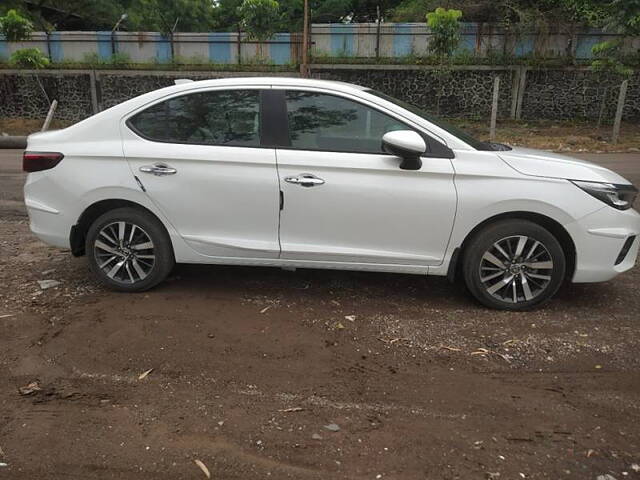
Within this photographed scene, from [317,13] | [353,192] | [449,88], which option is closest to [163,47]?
[449,88]

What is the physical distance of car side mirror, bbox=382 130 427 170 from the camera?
4.11 metres

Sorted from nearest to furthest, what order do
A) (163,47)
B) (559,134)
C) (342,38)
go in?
(559,134)
(342,38)
(163,47)

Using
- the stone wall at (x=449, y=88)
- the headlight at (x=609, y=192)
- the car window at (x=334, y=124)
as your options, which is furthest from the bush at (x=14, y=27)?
the headlight at (x=609, y=192)

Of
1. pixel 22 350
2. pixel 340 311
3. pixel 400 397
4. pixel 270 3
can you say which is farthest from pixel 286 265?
pixel 270 3

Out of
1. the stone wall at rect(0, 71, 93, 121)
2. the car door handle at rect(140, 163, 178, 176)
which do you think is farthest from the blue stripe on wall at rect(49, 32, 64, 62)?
the car door handle at rect(140, 163, 178, 176)

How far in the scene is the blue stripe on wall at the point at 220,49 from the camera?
25031mm

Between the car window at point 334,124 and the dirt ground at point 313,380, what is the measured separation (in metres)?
1.23

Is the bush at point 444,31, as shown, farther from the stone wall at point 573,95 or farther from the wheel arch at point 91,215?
the wheel arch at point 91,215

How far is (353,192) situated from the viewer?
4289mm

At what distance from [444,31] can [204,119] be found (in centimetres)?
1712

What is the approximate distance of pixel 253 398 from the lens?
10.7 ft

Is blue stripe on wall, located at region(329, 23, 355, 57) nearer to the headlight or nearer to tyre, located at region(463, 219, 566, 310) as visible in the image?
the headlight

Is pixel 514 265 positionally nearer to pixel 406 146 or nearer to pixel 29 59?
pixel 406 146

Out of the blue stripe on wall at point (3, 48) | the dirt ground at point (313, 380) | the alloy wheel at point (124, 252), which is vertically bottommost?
the dirt ground at point (313, 380)
